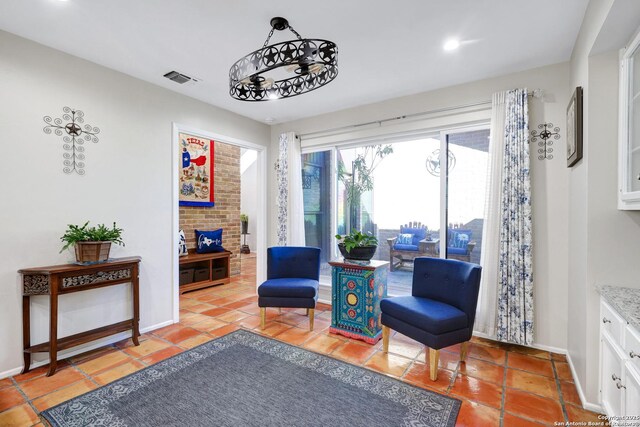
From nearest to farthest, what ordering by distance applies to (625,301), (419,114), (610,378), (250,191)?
(625,301), (610,378), (419,114), (250,191)

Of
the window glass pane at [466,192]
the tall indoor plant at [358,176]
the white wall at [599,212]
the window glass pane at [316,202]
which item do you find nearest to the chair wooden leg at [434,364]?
the white wall at [599,212]

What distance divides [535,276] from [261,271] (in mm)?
3440

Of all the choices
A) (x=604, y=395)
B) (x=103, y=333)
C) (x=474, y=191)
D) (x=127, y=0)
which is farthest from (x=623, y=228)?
(x=103, y=333)

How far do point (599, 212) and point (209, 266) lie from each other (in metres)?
4.86

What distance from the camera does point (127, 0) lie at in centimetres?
196

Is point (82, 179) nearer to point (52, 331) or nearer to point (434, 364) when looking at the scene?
point (52, 331)

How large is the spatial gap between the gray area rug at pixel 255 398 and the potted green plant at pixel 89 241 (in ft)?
3.39

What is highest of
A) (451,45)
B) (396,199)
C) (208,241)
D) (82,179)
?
(451,45)

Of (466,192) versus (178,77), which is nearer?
(178,77)

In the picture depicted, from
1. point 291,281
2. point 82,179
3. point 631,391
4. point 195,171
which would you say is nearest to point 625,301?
point 631,391

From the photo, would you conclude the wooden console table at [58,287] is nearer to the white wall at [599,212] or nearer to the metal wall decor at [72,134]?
the metal wall decor at [72,134]

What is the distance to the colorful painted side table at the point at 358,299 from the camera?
3010 millimetres

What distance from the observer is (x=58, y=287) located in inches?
94.1

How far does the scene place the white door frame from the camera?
136 inches
